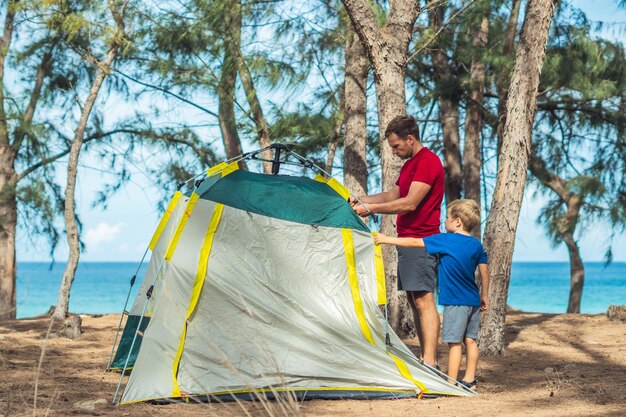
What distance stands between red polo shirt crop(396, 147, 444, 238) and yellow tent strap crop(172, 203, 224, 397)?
114cm

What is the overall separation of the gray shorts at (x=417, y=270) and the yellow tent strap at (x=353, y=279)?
331 mm

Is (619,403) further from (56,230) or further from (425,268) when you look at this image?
(56,230)

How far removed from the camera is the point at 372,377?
4.65m

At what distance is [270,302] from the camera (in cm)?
485

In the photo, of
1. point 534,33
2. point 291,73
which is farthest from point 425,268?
point 291,73

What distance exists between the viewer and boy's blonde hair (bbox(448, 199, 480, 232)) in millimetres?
4633

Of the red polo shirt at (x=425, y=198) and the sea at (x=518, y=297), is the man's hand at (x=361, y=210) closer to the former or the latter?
the red polo shirt at (x=425, y=198)

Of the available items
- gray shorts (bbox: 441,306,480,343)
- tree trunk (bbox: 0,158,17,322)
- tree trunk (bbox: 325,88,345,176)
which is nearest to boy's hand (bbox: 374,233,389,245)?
gray shorts (bbox: 441,306,480,343)

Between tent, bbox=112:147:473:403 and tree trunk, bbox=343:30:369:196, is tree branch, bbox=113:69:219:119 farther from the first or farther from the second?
tent, bbox=112:147:473:403

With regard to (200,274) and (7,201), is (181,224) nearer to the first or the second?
(200,274)

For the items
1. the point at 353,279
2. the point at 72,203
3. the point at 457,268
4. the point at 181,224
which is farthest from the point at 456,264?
the point at 72,203

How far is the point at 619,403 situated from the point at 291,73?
6219 mm

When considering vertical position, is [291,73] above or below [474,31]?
below

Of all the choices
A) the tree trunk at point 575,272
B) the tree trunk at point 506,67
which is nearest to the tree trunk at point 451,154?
the tree trunk at point 506,67
